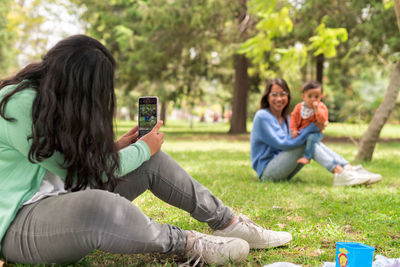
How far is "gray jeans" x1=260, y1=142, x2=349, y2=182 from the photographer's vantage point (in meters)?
4.71

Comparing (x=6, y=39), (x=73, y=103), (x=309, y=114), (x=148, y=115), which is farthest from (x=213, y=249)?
(x=6, y=39)

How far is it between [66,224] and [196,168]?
4.82 meters

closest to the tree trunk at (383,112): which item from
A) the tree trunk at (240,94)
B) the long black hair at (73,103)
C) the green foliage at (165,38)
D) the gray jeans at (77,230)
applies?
the gray jeans at (77,230)

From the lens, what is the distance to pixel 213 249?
217 centimetres

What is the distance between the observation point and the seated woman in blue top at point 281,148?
183 inches

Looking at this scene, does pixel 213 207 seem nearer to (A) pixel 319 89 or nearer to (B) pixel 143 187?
(B) pixel 143 187

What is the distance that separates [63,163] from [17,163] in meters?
0.21

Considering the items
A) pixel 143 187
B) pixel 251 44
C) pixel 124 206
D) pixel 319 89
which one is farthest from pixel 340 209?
pixel 251 44

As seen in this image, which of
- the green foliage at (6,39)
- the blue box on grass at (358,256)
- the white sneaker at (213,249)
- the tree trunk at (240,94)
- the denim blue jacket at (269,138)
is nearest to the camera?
the blue box on grass at (358,256)

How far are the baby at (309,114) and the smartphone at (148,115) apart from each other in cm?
254

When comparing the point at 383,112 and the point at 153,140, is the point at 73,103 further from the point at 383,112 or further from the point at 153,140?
the point at 383,112

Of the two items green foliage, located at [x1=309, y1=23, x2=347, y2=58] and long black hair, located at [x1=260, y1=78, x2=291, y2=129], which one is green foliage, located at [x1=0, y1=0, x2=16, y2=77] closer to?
green foliage, located at [x1=309, y1=23, x2=347, y2=58]

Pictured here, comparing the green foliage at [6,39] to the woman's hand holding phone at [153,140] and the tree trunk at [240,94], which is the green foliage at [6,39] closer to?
the tree trunk at [240,94]

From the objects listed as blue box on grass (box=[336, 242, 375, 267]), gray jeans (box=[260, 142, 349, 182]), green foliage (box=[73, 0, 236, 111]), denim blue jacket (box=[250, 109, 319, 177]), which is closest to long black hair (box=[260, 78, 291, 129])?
denim blue jacket (box=[250, 109, 319, 177])
